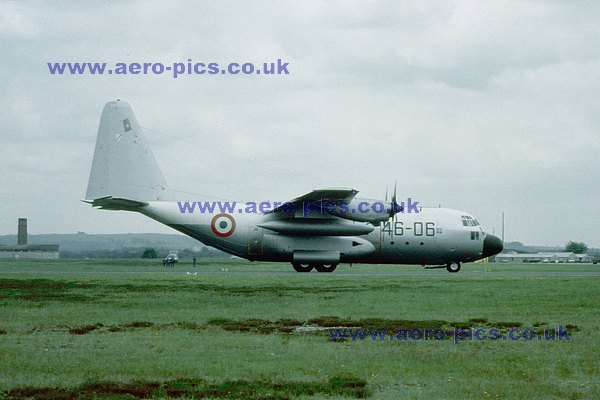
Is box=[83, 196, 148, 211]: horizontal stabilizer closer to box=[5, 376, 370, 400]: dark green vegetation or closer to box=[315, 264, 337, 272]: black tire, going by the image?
box=[315, 264, 337, 272]: black tire

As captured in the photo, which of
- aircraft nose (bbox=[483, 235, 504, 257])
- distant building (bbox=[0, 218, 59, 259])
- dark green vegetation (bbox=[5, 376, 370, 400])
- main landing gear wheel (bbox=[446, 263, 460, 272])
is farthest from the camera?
distant building (bbox=[0, 218, 59, 259])

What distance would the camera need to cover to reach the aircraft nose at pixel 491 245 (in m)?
45.2

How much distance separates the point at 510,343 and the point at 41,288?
2150cm

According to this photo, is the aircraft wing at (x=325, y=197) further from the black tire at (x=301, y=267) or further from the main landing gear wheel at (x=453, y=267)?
the main landing gear wheel at (x=453, y=267)

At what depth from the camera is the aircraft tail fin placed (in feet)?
128

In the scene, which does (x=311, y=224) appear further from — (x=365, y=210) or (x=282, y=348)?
(x=282, y=348)

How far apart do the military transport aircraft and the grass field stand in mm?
12353

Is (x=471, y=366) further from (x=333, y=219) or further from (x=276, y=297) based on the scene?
(x=333, y=219)

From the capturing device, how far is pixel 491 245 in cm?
4547

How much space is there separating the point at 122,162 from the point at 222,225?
277 inches

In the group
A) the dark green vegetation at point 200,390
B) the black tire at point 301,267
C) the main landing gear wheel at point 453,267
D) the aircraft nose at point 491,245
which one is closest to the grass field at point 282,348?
the dark green vegetation at point 200,390

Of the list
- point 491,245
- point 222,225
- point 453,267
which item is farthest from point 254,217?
point 491,245

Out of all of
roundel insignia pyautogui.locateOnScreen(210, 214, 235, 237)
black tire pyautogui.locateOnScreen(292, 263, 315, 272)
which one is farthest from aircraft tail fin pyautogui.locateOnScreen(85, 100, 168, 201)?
black tire pyautogui.locateOnScreen(292, 263, 315, 272)

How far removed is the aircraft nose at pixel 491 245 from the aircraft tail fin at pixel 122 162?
21.8 m
